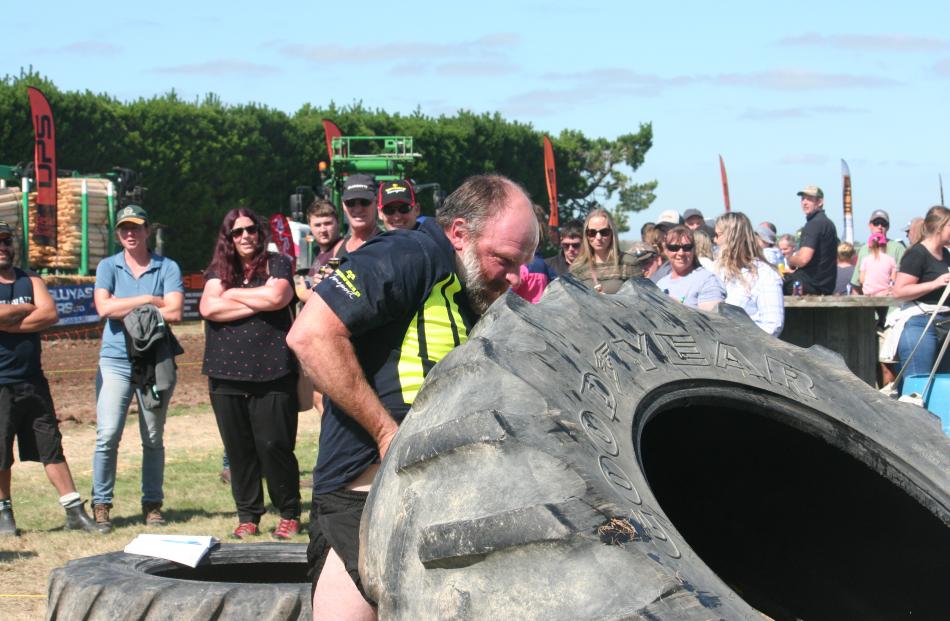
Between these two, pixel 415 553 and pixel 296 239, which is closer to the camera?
pixel 415 553

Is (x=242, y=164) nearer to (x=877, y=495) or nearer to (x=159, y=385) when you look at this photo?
(x=159, y=385)

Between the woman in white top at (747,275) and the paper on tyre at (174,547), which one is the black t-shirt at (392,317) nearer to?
the paper on tyre at (174,547)

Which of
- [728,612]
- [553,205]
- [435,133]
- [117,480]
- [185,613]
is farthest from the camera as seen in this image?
[435,133]

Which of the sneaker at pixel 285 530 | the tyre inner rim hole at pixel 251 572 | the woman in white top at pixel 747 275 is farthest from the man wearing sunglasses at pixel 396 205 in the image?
the tyre inner rim hole at pixel 251 572

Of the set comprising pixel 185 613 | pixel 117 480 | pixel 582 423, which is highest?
pixel 582 423

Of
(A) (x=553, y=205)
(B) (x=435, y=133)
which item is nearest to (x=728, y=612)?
(A) (x=553, y=205)

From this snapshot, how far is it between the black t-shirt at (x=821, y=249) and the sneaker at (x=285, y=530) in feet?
17.8

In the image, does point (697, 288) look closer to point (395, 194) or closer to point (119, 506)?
point (395, 194)

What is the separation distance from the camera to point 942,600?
10.7ft

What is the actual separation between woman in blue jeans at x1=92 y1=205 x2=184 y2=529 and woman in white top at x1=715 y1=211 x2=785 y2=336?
3.37 m

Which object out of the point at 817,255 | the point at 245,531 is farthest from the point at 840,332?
the point at 245,531

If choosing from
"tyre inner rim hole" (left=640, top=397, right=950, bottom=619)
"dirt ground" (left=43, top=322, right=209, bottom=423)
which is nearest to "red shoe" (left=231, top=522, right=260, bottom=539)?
"tyre inner rim hole" (left=640, top=397, right=950, bottom=619)

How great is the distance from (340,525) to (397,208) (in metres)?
3.97

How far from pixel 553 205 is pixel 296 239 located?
6.20 metres
